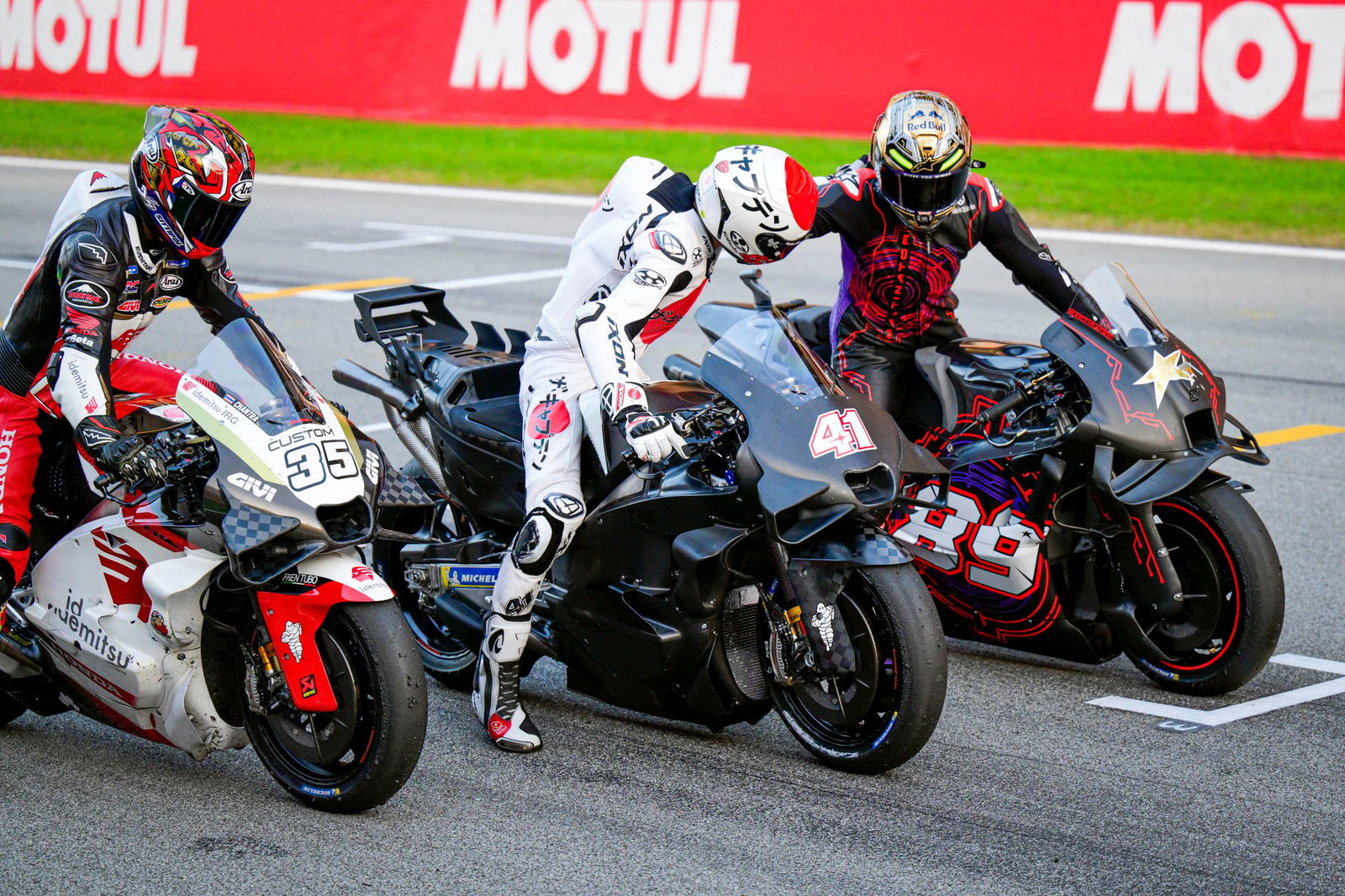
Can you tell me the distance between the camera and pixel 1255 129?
17.5 m

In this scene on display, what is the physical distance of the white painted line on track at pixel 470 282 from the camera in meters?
13.3

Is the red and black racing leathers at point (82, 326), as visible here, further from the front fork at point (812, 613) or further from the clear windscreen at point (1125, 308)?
the clear windscreen at point (1125, 308)

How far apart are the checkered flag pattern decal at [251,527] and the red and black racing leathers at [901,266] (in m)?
2.67

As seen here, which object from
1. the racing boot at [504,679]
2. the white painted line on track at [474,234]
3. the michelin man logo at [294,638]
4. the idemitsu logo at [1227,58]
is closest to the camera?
the michelin man logo at [294,638]

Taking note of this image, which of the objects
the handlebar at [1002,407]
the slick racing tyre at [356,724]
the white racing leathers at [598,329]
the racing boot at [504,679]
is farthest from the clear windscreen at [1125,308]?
the slick racing tyre at [356,724]

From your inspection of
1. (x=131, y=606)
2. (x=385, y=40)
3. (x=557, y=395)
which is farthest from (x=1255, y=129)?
(x=131, y=606)

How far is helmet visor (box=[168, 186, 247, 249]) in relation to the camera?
4.89m

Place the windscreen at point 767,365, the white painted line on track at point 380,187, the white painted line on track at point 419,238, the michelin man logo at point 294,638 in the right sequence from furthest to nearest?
the white painted line on track at point 380,187 < the white painted line on track at point 419,238 < the windscreen at point 767,365 < the michelin man logo at point 294,638

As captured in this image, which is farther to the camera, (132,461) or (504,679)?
(504,679)

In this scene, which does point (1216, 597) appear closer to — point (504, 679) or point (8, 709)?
point (504, 679)

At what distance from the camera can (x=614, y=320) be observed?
5109 mm

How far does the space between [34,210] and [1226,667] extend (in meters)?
14.5

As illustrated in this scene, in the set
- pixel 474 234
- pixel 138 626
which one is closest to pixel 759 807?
pixel 138 626

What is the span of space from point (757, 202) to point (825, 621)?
52.3 inches
